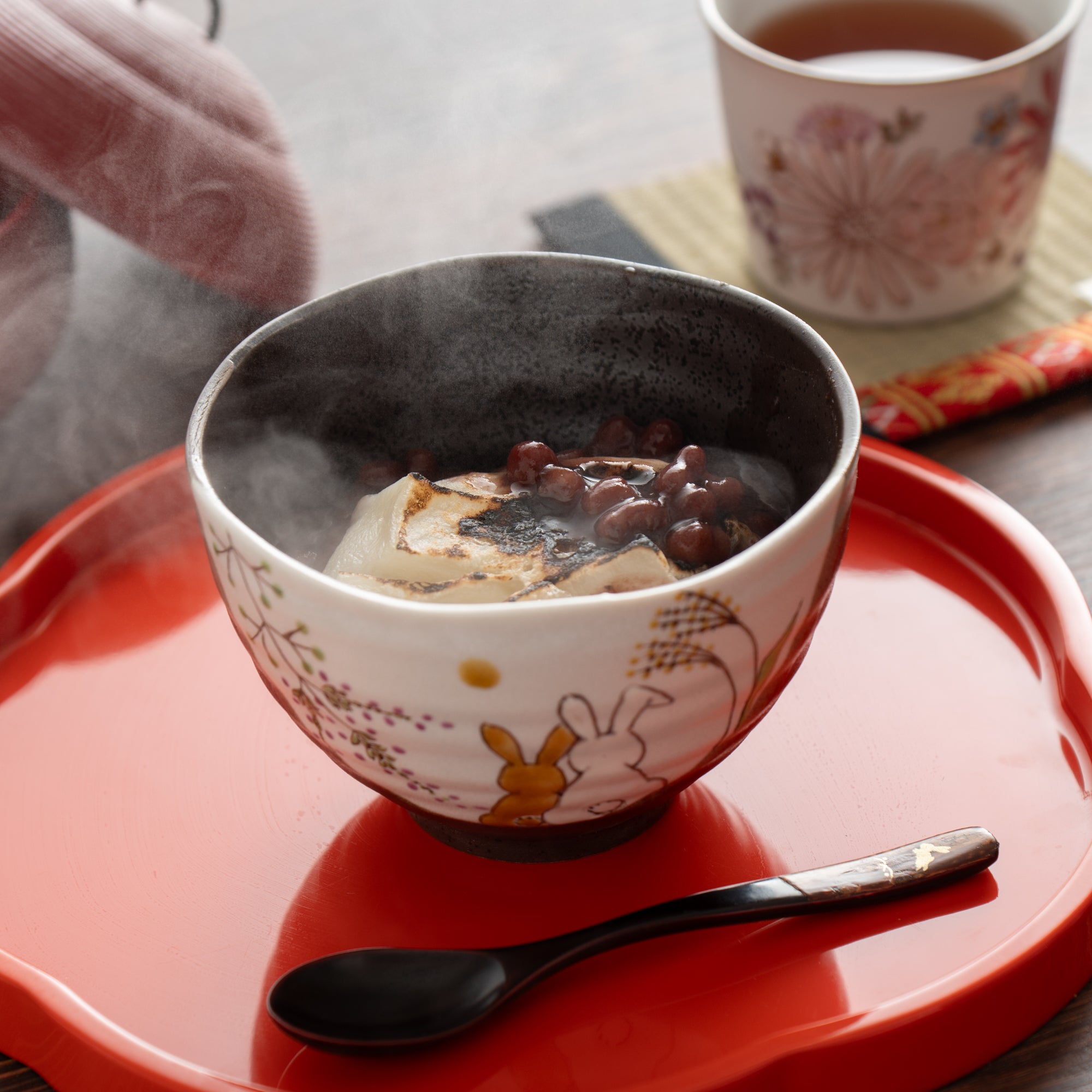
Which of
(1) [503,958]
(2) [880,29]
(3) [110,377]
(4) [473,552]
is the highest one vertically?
(2) [880,29]

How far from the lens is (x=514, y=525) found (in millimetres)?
1040

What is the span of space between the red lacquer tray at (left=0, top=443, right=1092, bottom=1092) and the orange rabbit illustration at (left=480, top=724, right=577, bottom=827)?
11 cm

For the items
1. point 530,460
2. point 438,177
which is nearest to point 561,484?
point 530,460

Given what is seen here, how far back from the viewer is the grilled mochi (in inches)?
34.7

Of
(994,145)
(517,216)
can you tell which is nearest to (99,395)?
(517,216)

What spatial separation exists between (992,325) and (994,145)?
23 centimetres

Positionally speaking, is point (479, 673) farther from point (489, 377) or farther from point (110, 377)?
point (110, 377)

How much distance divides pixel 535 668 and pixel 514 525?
13.4 inches

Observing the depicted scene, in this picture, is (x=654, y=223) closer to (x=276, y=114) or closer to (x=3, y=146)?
(x=276, y=114)

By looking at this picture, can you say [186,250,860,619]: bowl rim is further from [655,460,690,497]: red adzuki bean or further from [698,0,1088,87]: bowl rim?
[698,0,1088,87]: bowl rim

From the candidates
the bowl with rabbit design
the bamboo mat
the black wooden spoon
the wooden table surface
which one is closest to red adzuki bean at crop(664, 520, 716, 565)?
the bowl with rabbit design

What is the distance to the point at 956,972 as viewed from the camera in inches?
31.6

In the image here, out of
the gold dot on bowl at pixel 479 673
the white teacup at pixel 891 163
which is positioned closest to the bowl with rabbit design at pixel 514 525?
the gold dot on bowl at pixel 479 673

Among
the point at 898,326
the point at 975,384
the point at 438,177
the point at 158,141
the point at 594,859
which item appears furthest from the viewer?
the point at 438,177
